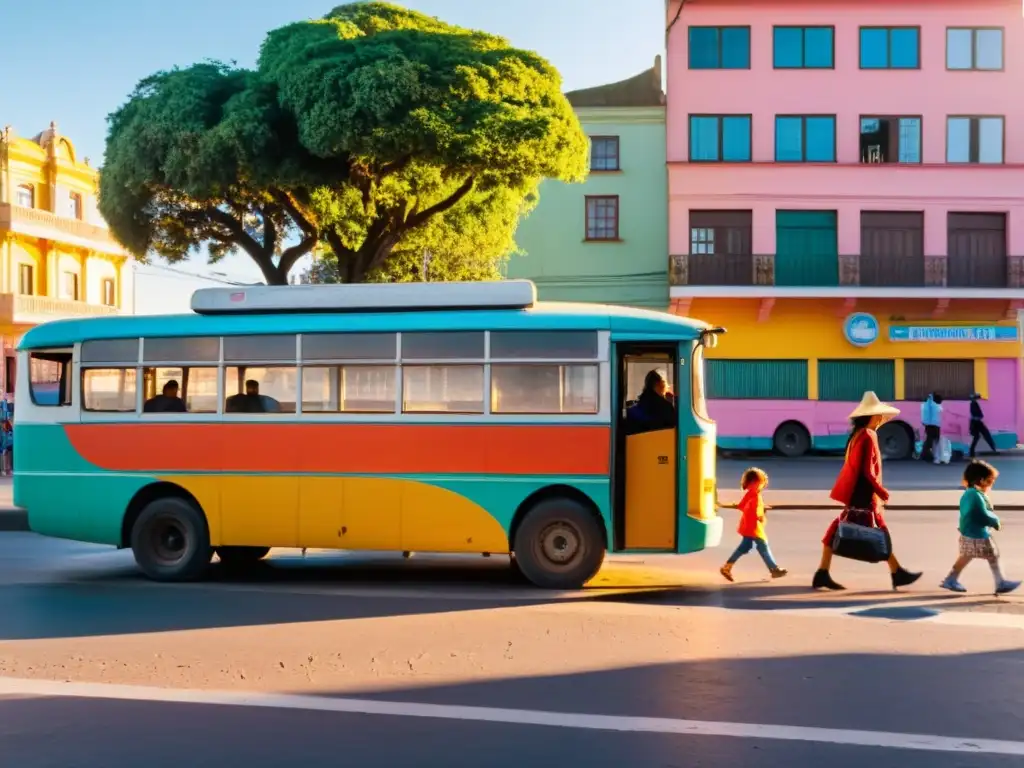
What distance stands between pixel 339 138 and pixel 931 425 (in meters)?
16.9

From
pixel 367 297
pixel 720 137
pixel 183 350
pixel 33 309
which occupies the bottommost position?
pixel 183 350

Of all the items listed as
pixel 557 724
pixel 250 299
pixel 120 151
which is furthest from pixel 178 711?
pixel 120 151

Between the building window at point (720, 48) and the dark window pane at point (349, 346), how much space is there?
26676mm

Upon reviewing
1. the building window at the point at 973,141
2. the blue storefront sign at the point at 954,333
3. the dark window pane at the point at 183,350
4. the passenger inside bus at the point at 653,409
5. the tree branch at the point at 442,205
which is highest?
the building window at the point at 973,141

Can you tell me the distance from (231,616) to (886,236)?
2950 centimetres

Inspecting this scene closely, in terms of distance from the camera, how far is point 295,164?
2286 centimetres

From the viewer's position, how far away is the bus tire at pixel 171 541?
11.3 meters

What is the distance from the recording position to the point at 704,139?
34.8 meters

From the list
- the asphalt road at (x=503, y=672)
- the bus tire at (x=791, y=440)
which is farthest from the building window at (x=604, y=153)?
the asphalt road at (x=503, y=672)

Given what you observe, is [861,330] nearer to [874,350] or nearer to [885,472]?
[874,350]

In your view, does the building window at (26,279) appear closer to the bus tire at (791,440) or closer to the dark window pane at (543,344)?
the bus tire at (791,440)

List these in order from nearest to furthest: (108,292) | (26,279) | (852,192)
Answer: (852,192) < (26,279) < (108,292)

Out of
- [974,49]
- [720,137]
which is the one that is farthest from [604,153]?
[974,49]

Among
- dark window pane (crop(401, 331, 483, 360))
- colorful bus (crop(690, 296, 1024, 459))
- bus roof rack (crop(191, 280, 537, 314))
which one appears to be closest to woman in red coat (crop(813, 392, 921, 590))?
bus roof rack (crop(191, 280, 537, 314))
